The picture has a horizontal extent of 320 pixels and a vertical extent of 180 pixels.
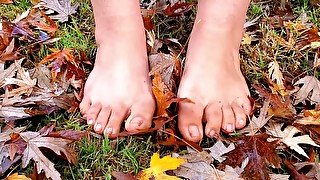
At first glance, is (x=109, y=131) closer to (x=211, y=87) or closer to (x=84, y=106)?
(x=84, y=106)

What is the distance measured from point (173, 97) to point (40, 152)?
0.41 metres

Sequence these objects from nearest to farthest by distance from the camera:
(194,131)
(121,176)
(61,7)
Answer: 1. (121,176)
2. (194,131)
3. (61,7)

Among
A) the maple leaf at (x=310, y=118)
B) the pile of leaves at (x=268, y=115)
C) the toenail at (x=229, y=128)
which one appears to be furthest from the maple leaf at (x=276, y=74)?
the toenail at (x=229, y=128)

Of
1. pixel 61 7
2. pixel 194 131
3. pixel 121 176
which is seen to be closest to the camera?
pixel 121 176

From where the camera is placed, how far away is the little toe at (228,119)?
5.29ft

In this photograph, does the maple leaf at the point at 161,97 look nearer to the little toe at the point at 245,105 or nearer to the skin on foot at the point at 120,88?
the skin on foot at the point at 120,88

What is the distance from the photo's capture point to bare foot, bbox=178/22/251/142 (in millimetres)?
1604

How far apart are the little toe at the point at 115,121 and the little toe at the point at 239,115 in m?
0.31

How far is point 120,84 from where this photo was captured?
164cm

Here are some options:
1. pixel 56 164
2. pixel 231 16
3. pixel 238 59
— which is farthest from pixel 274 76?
pixel 56 164

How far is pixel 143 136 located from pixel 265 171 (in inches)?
14.1

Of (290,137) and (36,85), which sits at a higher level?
(36,85)

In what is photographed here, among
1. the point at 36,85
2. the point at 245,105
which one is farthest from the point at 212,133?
the point at 36,85

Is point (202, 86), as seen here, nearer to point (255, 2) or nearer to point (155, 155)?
point (155, 155)
